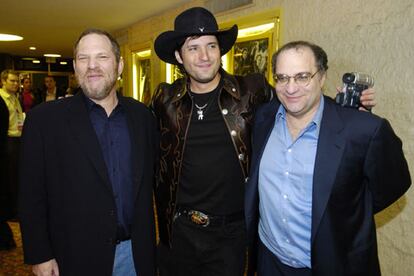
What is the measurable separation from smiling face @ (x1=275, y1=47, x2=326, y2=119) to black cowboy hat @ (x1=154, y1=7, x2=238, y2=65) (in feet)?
1.89

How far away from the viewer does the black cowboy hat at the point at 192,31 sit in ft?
6.02

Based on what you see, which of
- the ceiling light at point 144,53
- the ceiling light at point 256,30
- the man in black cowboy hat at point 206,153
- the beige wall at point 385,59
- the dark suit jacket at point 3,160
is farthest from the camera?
the ceiling light at point 144,53

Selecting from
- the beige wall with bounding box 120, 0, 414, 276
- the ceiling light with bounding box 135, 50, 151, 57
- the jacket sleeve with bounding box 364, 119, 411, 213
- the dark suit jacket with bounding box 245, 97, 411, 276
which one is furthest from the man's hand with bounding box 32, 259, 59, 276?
the ceiling light with bounding box 135, 50, 151, 57

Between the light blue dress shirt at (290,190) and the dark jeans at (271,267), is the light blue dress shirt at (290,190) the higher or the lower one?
the higher one

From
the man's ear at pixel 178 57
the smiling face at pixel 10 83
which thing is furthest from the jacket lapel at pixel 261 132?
the smiling face at pixel 10 83

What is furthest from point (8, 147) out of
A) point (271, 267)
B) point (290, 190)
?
point (290, 190)

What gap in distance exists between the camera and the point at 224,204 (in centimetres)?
183

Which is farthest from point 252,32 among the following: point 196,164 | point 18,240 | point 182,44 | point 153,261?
point 18,240

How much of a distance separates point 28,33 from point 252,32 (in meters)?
6.34

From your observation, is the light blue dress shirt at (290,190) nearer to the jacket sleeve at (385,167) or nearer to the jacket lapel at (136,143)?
the jacket sleeve at (385,167)

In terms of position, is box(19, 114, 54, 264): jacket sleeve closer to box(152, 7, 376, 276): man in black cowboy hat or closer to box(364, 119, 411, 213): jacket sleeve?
box(152, 7, 376, 276): man in black cowboy hat

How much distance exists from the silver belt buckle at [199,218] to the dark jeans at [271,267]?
322mm

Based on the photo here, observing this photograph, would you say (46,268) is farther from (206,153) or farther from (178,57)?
(178,57)

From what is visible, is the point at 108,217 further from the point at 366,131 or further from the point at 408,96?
the point at 408,96
